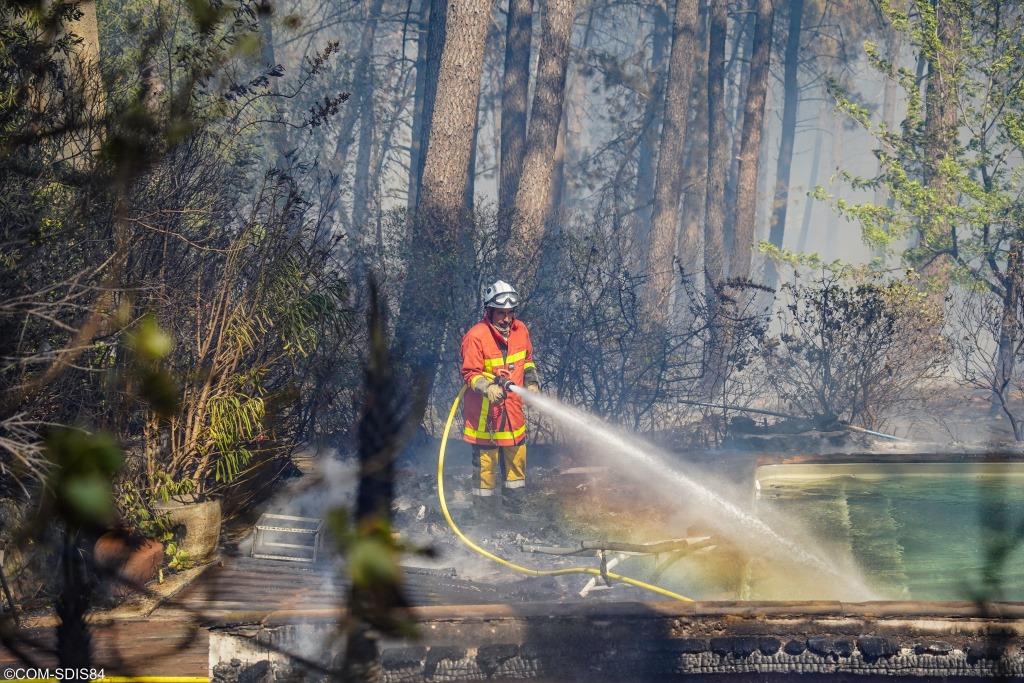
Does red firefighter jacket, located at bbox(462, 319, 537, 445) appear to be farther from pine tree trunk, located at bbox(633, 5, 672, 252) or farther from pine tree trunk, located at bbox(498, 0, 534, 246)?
pine tree trunk, located at bbox(633, 5, 672, 252)

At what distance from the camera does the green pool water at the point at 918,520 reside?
20.8 ft

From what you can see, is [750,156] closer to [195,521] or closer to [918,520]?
[918,520]

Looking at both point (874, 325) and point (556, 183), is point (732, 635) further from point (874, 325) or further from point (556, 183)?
point (556, 183)

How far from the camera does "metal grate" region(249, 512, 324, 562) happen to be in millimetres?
6824

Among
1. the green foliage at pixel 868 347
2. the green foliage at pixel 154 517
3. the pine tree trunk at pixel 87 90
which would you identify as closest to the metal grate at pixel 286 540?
the green foliage at pixel 154 517

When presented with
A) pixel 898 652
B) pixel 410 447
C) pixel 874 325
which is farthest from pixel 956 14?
pixel 898 652

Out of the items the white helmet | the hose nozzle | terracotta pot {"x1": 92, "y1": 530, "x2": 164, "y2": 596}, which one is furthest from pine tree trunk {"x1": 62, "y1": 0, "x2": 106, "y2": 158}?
the hose nozzle

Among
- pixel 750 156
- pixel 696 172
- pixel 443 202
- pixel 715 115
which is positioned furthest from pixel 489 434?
pixel 696 172

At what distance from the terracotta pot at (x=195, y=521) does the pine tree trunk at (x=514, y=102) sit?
6.97m

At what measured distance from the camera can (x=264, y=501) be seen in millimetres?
7781

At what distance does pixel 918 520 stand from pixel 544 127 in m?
9.58

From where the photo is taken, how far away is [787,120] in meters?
33.2

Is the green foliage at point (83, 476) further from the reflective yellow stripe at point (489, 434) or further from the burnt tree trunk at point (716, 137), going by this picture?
the burnt tree trunk at point (716, 137)

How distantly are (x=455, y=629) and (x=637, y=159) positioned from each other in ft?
85.2
